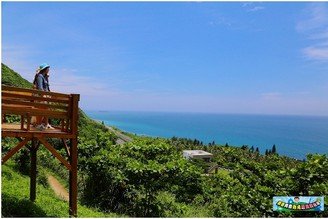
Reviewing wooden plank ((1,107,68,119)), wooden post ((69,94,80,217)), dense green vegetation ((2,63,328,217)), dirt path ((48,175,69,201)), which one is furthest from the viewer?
dirt path ((48,175,69,201))

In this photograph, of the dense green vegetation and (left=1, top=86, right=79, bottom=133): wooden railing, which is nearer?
(left=1, top=86, right=79, bottom=133): wooden railing

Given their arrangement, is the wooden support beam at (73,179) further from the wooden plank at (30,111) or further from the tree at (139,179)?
the tree at (139,179)

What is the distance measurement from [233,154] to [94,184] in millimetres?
6880

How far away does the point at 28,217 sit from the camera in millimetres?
6832

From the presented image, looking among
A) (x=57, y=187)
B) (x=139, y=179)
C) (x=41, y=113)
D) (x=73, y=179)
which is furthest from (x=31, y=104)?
(x=57, y=187)

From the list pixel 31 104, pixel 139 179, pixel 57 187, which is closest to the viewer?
pixel 31 104

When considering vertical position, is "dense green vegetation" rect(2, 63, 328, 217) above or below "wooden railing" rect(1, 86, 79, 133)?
below

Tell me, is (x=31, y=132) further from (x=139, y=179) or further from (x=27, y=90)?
(x=139, y=179)

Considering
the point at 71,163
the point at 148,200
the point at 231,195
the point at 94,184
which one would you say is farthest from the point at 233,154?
the point at 71,163

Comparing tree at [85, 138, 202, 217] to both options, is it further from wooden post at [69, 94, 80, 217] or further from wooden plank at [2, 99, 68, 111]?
wooden plank at [2, 99, 68, 111]

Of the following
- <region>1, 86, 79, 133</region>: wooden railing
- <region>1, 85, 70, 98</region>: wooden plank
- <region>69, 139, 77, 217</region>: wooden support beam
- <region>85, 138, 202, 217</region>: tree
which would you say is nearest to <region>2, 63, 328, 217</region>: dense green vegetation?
<region>85, 138, 202, 217</region>: tree

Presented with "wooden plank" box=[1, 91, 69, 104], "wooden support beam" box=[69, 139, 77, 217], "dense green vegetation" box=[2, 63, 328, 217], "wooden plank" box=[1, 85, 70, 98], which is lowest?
"dense green vegetation" box=[2, 63, 328, 217]

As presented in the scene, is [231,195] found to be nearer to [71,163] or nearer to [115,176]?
[115,176]

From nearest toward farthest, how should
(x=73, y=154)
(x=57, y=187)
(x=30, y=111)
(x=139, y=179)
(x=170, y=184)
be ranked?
(x=30, y=111) < (x=73, y=154) < (x=139, y=179) < (x=170, y=184) < (x=57, y=187)
